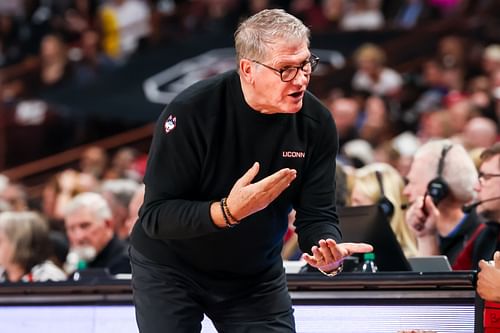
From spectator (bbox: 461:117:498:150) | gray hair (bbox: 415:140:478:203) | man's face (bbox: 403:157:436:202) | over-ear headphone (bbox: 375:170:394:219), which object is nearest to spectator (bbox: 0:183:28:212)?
spectator (bbox: 461:117:498:150)

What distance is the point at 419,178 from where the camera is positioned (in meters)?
5.38

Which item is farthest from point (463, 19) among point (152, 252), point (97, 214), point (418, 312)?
point (152, 252)

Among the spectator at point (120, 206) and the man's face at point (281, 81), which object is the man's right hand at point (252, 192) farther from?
the spectator at point (120, 206)

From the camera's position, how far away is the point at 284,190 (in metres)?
3.76

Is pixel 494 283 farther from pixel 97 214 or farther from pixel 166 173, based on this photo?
pixel 97 214

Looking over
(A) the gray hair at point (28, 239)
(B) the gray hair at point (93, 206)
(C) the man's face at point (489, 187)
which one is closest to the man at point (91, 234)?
(B) the gray hair at point (93, 206)

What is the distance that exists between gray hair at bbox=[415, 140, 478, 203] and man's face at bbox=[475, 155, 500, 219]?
237 millimetres

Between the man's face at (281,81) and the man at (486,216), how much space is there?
1501 millimetres

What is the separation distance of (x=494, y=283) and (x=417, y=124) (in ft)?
20.3

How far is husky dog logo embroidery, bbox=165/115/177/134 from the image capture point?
3.66 m

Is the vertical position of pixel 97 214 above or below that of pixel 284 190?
below

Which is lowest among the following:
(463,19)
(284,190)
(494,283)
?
(463,19)

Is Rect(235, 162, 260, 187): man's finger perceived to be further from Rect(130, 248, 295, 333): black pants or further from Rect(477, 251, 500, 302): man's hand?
Rect(477, 251, 500, 302): man's hand

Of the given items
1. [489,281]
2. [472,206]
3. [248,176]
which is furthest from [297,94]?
[472,206]
